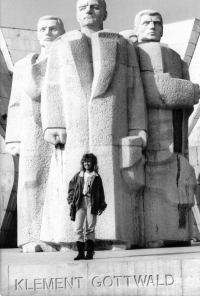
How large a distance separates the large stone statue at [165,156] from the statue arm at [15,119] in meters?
2.35

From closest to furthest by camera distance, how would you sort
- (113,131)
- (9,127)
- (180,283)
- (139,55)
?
(180,283)
(113,131)
(139,55)
(9,127)

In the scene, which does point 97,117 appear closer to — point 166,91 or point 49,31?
point 166,91

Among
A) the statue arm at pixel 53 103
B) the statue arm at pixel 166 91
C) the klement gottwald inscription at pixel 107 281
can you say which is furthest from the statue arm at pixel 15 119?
the klement gottwald inscription at pixel 107 281

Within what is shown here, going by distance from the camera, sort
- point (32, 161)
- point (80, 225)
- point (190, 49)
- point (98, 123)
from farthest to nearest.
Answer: point (190, 49) < point (32, 161) < point (98, 123) < point (80, 225)

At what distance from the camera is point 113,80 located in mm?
13375

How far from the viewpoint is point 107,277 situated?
10758 millimetres

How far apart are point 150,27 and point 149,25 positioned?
1.6 inches

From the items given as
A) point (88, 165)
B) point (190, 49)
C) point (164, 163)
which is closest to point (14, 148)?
point (164, 163)

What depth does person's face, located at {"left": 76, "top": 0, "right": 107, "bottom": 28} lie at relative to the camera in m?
13.9

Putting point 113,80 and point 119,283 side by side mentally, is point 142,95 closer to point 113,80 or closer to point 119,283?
point 113,80

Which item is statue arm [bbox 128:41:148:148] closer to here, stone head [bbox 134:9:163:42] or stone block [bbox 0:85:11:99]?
stone head [bbox 134:9:163:42]

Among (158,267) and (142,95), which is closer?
(158,267)

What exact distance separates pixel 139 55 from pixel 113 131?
1687 mm

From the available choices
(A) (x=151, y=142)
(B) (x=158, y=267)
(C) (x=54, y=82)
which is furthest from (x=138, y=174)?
(B) (x=158, y=267)
